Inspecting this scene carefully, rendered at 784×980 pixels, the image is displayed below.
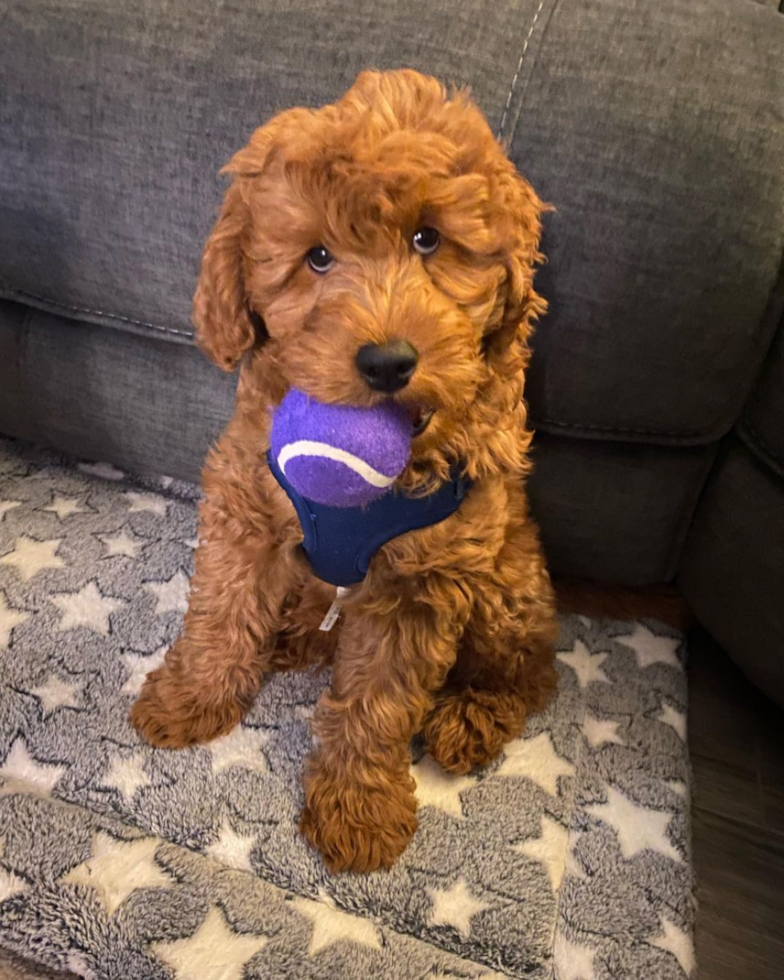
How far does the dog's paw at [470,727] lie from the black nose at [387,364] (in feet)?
2.40

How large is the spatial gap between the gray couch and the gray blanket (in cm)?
37

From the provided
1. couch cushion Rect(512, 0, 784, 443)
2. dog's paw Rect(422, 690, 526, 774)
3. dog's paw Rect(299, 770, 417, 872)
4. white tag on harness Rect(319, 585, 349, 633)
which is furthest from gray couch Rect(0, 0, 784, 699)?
dog's paw Rect(299, 770, 417, 872)

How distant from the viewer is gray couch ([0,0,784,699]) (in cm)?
131

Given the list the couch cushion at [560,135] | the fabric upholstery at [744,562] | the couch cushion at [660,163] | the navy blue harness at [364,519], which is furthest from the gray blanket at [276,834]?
the couch cushion at [660,163]

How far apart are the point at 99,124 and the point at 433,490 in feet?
3.15

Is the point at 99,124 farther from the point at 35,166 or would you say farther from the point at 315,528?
the point at 315,528

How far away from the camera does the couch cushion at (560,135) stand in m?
1.30

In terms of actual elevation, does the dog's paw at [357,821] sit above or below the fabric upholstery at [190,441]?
below

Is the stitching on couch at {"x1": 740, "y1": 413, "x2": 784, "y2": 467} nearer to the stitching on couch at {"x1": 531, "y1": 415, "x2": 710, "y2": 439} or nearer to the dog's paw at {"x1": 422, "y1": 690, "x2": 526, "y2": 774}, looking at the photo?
the stitching on couch at {"x1": 531, "y1": 415, "x2": 710, "y2": 439}

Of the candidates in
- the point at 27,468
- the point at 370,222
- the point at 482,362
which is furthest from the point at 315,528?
the point at 27,468

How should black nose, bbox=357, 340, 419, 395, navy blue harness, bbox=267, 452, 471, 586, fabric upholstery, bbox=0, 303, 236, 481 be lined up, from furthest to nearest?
1. fabric upholstery, bbox=0, 303, 236, 481
2. navy blue harness, bbox=267, 452, 471, 586
3. black nose, bbox=357, 340, 419, 395

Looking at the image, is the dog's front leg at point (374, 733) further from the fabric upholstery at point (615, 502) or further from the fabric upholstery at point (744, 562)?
the fabric upholstery at point (744, 562)

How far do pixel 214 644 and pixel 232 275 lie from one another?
642mm

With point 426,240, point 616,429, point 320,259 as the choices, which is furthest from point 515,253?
point 616,429
